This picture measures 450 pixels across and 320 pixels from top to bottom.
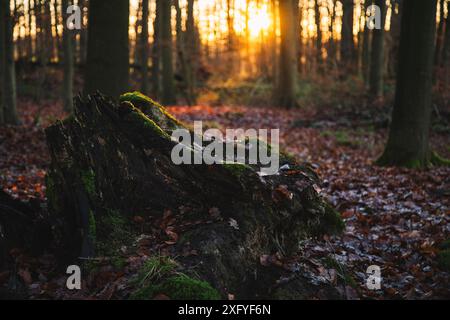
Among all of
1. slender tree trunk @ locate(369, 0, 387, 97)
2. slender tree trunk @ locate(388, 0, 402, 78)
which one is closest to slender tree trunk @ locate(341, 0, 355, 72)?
slender tree trunk @ locate(388, 0, 402, 78)

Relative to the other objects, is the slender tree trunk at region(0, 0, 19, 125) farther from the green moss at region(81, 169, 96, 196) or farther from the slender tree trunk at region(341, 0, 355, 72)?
the slender tree trunk at region(341, 0, 355, 72)

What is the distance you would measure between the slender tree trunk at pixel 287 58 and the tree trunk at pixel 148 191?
1686 cm

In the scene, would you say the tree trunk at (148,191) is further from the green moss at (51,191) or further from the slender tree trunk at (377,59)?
the slender tree trunk at (377,59)

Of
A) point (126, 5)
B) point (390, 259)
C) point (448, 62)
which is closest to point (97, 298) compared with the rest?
point (390, 259)

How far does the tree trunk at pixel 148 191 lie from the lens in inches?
183

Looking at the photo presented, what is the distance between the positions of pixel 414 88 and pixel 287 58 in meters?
12.9

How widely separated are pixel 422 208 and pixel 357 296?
3.24m

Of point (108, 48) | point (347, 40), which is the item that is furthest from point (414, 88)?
point (347, 40)

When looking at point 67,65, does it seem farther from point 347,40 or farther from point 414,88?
point 347,40

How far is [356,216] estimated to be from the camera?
21.9ft

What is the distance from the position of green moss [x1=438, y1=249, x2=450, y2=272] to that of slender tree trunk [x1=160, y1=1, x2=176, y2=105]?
18068 millimetres

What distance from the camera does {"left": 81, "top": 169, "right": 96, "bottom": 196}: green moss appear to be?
495 centimetres

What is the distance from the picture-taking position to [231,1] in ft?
116
